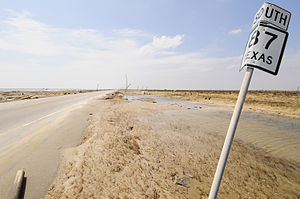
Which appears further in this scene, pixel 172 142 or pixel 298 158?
pixel 172 142

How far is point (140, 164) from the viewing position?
3066mm

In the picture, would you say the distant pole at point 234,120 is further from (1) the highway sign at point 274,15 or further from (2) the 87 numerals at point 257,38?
(1) the highway sign at point 274,15

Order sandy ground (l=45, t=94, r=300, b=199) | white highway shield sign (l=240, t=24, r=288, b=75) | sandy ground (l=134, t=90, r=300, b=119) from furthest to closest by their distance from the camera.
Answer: sandy ground (l=134, t=90, r=300, b=119), sandy ground (l=45, t=94, r=300, b=199), white highway shield sign (l=240, t=24, r=288, b=75)

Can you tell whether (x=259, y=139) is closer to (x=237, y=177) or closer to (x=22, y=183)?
(x=237, y=177)

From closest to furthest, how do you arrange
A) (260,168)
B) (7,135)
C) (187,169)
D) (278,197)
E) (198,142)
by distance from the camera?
(278,197) < (187,169) < (260,168) < (7,135) < (198,142)

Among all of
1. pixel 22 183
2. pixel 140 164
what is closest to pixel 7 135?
pixel 22 183

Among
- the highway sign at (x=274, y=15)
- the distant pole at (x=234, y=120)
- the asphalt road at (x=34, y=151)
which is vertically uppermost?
the highway sign at (x=274, y=15)

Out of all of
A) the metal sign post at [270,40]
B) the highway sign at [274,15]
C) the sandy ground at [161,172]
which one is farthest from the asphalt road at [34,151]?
the highway sign at [274,15]

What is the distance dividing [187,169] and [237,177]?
1.15m

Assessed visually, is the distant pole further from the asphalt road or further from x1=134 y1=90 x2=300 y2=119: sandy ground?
x1=134 y1=90 x2=300 y2=119: sandy ground

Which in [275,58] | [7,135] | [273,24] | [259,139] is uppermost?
[273,24]

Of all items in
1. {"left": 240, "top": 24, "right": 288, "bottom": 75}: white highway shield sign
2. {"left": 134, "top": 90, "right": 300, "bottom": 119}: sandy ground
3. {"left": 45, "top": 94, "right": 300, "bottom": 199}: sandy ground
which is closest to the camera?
{"left": 240, "top": 24, "right": 288, "bottom": 75}: white highway shield sign

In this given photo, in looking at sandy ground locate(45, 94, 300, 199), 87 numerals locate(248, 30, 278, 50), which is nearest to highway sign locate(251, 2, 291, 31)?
87 numerals locate(248, 30, 278, 50)

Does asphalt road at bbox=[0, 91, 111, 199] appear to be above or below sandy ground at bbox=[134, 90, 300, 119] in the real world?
above
